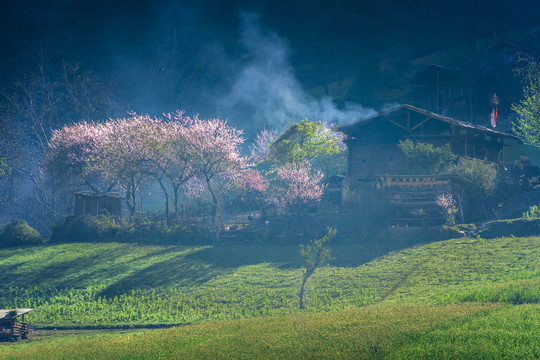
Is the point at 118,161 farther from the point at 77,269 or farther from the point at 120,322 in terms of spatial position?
the point at 120,322

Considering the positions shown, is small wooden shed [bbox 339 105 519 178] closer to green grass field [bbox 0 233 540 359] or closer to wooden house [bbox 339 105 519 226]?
wooden house [bbox 339 105 519 226]

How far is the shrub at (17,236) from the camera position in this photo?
121 feet

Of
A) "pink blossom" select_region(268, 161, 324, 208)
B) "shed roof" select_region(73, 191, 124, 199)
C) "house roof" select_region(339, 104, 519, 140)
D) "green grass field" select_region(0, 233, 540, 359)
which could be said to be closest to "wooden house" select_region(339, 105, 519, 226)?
"house roof" select_region(339, 104, 519, 140)

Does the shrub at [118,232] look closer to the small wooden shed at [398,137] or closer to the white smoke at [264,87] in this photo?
the small wooden shed at [398,137]

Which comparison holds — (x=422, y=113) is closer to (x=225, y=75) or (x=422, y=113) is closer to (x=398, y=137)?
(x=398, y=137)

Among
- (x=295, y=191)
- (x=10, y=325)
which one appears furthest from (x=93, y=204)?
(x=10, y=325)

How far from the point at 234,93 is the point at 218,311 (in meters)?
82.4

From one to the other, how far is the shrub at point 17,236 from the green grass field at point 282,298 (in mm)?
3089

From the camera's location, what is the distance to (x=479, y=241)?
88.5ft

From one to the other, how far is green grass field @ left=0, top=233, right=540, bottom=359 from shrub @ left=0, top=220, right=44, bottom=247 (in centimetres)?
309

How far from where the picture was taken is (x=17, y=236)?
123 ft

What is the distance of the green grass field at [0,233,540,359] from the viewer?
11750 millimetres

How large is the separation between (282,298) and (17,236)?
93.9 ft

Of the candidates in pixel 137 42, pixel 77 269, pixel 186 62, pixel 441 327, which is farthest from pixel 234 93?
pixel 441 327
